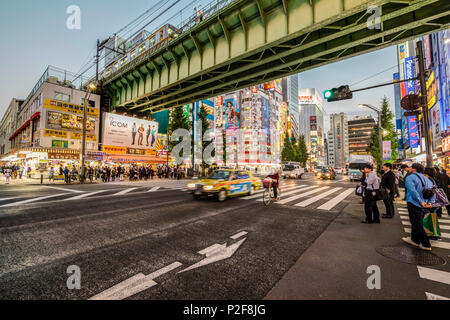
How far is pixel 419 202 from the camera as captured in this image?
4.39 metres

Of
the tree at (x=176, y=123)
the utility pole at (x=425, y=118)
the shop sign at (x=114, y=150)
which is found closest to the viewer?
the utility pole at (x=425, y=118)

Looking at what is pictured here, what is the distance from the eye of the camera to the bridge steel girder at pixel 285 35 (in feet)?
37.0

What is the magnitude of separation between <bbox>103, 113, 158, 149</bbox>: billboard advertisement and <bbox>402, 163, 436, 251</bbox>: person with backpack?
34567 millimetres

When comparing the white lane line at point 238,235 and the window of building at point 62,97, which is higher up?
the window of building at point 62,97

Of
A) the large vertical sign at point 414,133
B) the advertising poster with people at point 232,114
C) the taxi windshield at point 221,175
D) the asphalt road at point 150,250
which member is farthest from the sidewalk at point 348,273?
the advertising poster with people at point 232,114

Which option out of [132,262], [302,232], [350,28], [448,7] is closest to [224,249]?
[132,262]

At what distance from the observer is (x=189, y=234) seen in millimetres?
4996

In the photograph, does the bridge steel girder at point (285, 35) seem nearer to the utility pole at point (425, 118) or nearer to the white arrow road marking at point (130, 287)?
the utility pole at point (425, 118)

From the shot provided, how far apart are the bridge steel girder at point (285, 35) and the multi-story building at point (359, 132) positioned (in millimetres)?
154823

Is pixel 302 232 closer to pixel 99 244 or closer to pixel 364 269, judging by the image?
pixel 364 269

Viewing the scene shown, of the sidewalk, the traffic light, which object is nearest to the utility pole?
the traffic light

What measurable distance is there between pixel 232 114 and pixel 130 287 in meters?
85.0

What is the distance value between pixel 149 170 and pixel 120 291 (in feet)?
95.8

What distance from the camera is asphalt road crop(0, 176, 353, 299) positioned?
267 cm
